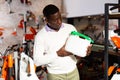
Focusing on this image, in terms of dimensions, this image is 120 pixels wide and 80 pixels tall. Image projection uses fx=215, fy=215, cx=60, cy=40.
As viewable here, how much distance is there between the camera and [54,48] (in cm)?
203

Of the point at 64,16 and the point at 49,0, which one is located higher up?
the point at 49,0

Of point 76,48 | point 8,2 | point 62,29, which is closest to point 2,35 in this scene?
point 8,2

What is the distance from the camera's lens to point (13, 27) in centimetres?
340

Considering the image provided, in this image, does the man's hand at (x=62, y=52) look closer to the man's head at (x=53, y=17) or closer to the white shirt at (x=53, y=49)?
the white shirt at (x=53, y=49)

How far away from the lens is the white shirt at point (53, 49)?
6.59 feet

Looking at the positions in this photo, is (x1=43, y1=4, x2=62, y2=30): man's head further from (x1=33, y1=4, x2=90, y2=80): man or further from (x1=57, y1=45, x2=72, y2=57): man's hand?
(x1=57, y1=45, x2=72, y2=57): man's hand

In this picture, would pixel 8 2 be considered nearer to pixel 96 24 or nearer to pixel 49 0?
pixel 49 0

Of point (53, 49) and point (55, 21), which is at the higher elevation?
point (55, 21)

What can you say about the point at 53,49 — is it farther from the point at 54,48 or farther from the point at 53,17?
the point at 53,17

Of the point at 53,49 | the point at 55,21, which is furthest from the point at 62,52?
the point at 55,21

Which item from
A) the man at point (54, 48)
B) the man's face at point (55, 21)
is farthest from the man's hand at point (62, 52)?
the man's face at point (55, 21)

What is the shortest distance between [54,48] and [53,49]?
1cm

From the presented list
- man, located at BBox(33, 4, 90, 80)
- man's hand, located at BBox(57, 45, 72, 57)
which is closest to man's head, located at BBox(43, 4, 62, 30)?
man, located at BBox(33, 4, 90, 80)

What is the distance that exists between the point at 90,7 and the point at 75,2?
Result: 0.26 m
